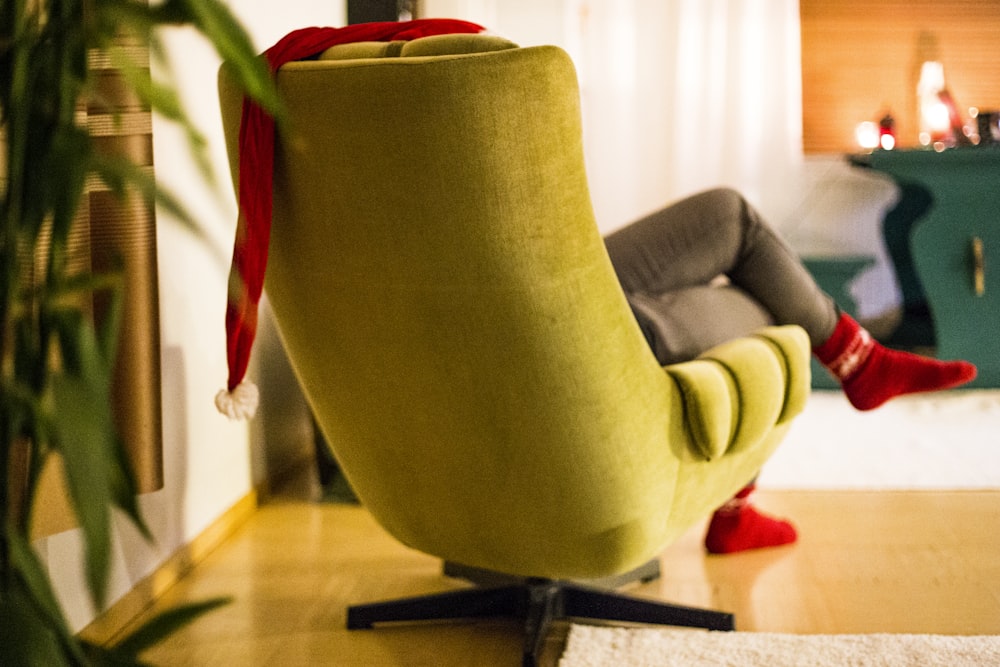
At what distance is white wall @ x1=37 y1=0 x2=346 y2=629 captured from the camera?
1852 mm

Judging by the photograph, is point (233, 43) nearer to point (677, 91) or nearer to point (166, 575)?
point (166, 575)

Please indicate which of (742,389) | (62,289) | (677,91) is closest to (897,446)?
(742,389)

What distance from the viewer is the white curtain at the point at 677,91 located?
3893mm

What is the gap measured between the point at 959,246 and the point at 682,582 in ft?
6.54

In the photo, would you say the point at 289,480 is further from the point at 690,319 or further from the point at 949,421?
the point at 949,421

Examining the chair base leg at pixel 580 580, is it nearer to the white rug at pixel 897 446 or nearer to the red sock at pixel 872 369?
the red sock at pixel 872 369

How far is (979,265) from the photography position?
3.31m

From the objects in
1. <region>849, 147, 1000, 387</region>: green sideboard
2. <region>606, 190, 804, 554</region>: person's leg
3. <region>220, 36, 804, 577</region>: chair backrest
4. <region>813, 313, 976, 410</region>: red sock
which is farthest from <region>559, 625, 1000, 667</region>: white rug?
<region>849, 147, 1000, 387</region>: green sideboard

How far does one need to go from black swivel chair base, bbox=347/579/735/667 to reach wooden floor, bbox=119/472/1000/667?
1.2 inches

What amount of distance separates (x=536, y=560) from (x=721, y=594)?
0.49 meters

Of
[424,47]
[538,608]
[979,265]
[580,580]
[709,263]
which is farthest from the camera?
[979,265]

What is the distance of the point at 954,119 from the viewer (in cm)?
367

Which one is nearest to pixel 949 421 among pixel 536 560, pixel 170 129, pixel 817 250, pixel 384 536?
pixel 817 250

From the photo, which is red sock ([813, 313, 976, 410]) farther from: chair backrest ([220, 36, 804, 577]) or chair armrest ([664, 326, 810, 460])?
chair backrest ([220, 36, 804, 577])
